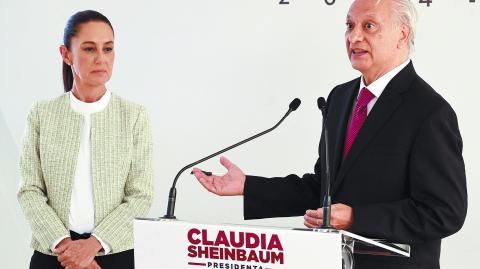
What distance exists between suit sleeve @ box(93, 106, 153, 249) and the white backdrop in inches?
33.4

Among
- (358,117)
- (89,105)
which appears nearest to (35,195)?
(89,105)

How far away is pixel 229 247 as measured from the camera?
1942mm

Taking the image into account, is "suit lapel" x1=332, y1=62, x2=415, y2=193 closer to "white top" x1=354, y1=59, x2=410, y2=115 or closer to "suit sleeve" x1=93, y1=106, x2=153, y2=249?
"white top" x1=354, y1=59, x2=410, y2=115

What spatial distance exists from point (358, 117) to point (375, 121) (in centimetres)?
A: 12

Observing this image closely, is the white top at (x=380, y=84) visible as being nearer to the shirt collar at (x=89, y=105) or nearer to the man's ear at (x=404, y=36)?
the man's ear at (x=404, y=36)

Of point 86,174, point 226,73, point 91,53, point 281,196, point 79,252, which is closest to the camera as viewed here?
point 281,196

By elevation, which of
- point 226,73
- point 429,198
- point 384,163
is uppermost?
point 226,73

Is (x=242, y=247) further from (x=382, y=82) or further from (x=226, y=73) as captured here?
(x=226, y=73)

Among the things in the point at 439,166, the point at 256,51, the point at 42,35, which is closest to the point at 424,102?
the point at 439,166

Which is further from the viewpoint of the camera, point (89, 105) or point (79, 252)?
point (89, 105)

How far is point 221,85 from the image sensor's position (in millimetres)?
3633

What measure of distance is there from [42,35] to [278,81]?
127 cm

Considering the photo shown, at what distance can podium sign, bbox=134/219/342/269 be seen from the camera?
72.1 inches

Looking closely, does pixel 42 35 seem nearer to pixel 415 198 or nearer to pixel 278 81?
pixel 278 81
